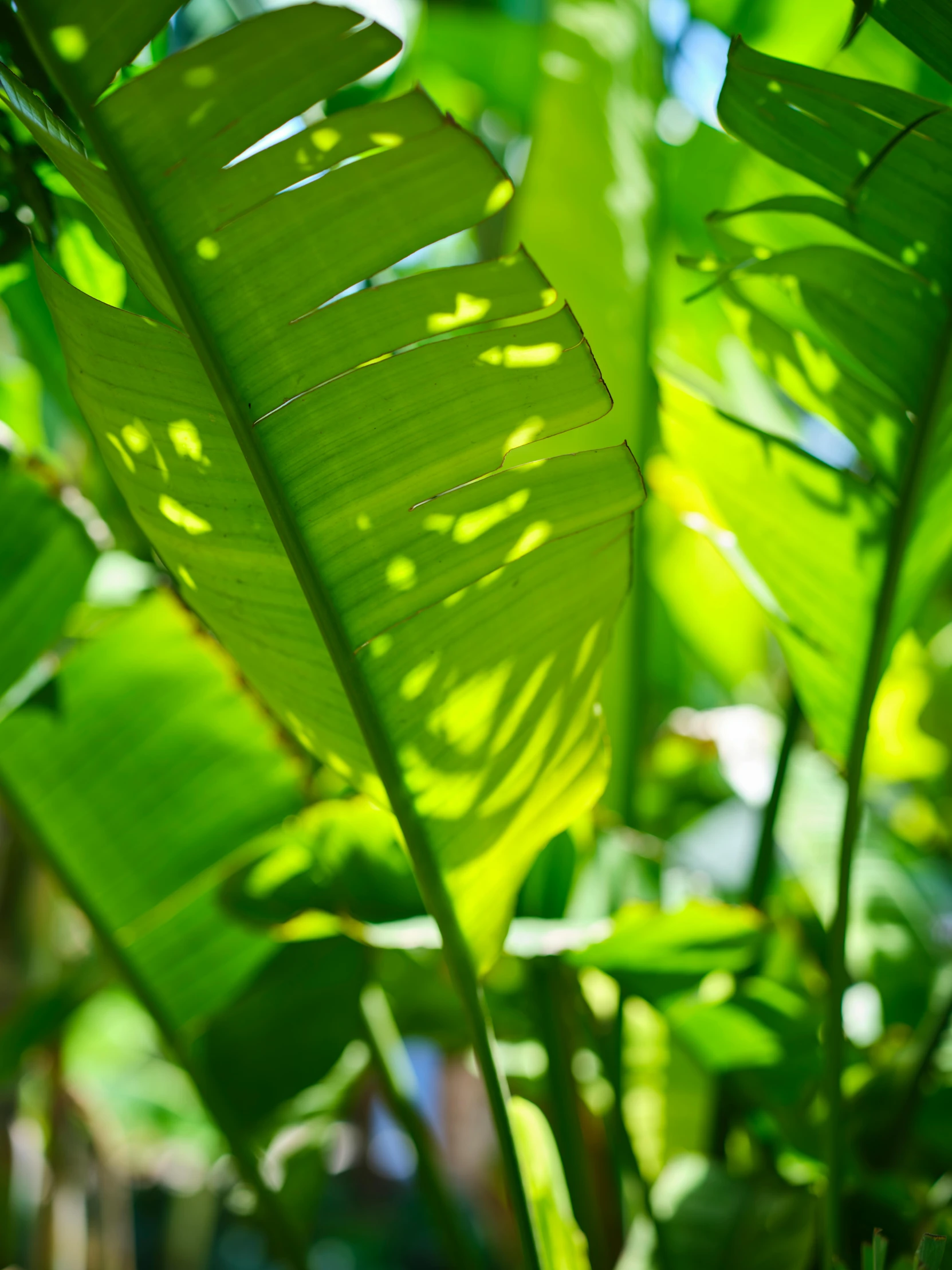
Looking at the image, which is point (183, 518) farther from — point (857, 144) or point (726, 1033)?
point (726, 1033)

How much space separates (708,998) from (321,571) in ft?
1.30

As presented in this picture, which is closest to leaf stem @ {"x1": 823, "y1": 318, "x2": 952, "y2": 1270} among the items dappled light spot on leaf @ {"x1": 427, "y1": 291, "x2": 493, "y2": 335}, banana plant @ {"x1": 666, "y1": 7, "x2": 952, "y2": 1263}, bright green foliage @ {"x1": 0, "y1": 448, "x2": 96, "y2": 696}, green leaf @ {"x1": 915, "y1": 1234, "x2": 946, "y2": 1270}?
banana plant @ {"x1": 666, "y1": 7, "x2": 952, "y2": 1263}

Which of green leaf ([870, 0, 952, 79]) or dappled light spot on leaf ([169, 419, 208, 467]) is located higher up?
green leaf ([870, 0, 952, 79])

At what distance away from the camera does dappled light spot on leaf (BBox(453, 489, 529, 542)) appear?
0.34 meters

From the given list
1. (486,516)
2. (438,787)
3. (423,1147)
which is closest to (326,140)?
(486,516)

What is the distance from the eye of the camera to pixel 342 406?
1.03ft

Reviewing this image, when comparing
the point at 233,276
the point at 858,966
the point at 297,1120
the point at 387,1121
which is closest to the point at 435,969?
the point at 297,1120

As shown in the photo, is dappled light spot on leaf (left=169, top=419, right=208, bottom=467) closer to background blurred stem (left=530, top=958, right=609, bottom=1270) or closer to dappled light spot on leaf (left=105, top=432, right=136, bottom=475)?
dappled light spot on leaf (left=105, top=432, right=136, bottom=475)

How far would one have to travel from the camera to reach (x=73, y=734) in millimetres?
540

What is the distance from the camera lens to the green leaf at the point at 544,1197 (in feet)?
1.46

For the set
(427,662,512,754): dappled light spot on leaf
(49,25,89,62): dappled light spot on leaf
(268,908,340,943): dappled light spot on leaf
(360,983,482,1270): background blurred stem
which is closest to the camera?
(49,25,89,62): dappled light spot on leaf

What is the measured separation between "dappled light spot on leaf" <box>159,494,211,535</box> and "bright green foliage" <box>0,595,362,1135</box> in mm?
186

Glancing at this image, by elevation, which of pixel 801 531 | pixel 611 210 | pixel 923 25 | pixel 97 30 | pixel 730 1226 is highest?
pixel 97 30

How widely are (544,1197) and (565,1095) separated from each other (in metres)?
0.14
